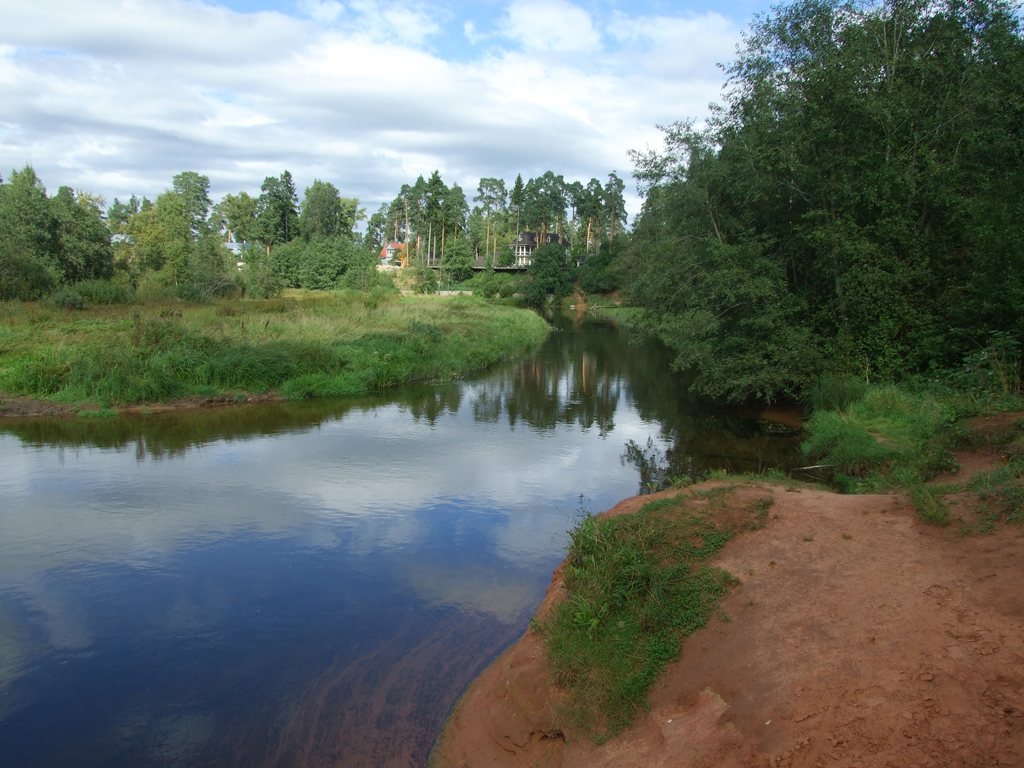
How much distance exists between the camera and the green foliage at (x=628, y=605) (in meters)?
5.55

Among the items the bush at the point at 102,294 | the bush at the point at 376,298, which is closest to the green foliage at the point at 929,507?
the bush at the point at 376,298

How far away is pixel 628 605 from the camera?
6.41 metres

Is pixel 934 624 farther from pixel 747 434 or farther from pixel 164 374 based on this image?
pixel 164 374

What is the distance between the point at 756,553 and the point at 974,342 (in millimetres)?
11816

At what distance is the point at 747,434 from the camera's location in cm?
1688

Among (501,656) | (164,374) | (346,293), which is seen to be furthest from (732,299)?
(346,293)

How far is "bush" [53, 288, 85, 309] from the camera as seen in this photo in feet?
96.6

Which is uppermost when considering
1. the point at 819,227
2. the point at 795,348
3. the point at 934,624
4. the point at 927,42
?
the point at 927,42

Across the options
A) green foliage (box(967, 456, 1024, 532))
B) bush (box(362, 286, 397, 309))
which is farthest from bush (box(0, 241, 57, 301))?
green foliage (box(967, 456, 1024, 532))

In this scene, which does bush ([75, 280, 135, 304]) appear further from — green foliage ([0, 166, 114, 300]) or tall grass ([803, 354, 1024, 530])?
tall grass ([803, 354, 1024, 530])

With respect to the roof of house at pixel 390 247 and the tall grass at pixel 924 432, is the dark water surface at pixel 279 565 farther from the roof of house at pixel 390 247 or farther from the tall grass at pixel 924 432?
the roof of house at pixel 390 247

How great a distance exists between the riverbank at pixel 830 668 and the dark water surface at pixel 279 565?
1.18 m

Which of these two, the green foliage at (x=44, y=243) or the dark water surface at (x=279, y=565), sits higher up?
the green foliage at (x=44, y=243)

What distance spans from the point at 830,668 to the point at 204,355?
65.0 feet
